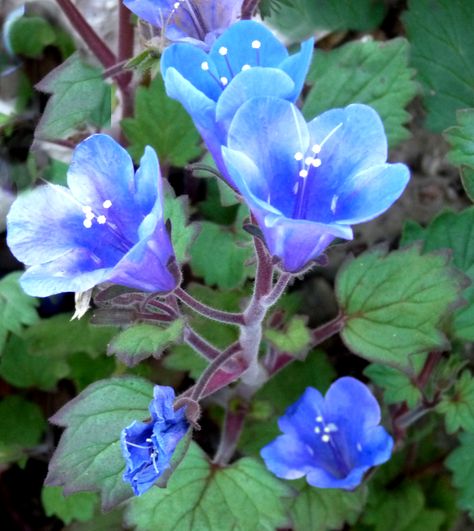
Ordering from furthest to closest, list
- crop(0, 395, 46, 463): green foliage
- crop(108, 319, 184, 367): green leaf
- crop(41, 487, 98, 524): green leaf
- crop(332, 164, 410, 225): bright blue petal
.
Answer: crop(0, 395, 46, 463): green foliage → crop(41, 487, 98, 524): green leaf → crop(108, 319, 184, 367): green leaf → crop(332, 164, 410, 225): bright blue petal

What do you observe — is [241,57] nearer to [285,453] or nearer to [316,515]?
[285,453]

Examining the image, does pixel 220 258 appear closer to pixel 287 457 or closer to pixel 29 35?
pixel 287 457

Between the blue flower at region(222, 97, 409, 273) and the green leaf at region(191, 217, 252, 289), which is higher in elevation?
the blue flower at region(222, 97, 409, 273)

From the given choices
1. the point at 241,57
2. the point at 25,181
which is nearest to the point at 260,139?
the point at 241,57

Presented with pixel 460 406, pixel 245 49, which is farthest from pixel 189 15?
pixel 460 406

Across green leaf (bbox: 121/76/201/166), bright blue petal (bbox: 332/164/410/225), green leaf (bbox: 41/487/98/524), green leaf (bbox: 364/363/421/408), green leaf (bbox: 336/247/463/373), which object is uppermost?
bright blue petal (bbox: 332/164/410/225)

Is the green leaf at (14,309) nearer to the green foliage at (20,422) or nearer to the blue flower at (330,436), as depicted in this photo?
the green foliage at (20,422)

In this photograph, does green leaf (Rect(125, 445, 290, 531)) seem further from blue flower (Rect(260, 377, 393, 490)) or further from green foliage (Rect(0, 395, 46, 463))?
green foliage (Rect(0, 395, 46, 463))

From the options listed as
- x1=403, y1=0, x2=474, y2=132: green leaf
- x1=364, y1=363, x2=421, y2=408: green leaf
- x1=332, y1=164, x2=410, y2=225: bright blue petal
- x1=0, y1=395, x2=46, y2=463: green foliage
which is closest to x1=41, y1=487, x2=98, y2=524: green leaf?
x1=0, y1=395, x2=46, y2=463: green foliage
